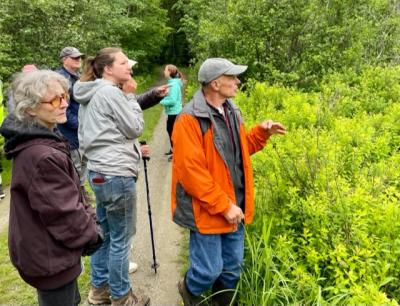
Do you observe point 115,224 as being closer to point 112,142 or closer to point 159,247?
point 112,142

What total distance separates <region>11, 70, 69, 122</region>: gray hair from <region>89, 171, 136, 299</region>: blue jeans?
114 cm

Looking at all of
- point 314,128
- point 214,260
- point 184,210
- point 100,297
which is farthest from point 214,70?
point 314,128

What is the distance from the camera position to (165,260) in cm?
505

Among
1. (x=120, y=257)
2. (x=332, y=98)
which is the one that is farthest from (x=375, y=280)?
(x=332, y=98)

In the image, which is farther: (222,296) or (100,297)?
(100,297)

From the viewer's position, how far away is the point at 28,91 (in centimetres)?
249

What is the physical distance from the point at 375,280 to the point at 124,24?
58.1 feet

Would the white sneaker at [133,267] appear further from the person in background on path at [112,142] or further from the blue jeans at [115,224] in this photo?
the person in background on path at [112,142]

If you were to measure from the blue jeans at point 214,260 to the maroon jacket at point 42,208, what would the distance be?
→ 1.07 metres

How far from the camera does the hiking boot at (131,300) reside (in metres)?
3.88

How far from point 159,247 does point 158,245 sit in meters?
0.06

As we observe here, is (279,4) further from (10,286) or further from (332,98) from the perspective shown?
(10,286)

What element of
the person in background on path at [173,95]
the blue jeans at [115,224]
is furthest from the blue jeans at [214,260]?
the person in background on path at [173,95]

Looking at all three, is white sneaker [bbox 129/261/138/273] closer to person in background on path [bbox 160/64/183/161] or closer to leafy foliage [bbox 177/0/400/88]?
person in background on path [bbox 160/64/183/161]
